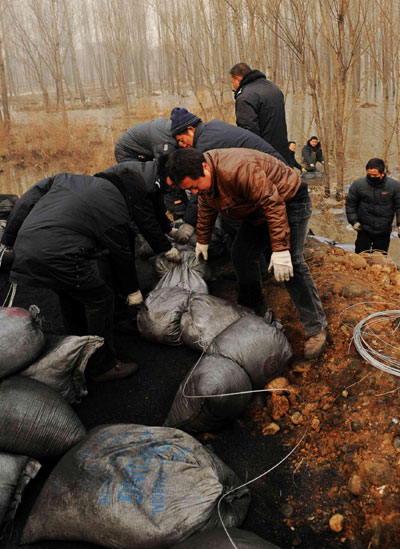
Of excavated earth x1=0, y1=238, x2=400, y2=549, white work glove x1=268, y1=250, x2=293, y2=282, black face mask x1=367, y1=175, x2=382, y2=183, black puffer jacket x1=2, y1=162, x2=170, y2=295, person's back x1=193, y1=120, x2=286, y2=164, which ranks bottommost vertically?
excavated earth x1=0, y1=238, x2=400, y2=549

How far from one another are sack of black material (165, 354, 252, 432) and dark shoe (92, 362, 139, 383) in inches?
19.2

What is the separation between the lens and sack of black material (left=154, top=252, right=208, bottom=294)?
10.4 ft

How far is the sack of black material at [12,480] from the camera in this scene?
5.60 ft

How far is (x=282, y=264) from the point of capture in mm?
2279

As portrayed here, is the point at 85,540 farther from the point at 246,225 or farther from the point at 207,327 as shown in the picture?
the point at 246,225

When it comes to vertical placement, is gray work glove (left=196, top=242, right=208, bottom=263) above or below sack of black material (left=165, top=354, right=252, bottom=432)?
above

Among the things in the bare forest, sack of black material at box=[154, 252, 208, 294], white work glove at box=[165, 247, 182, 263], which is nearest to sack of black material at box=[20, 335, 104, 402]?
sack of black material at box=[154, 252, 208, 294]

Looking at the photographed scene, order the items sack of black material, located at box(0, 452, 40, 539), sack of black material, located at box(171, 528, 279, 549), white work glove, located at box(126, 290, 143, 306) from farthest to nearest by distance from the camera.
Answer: white work glove, located at box(126, 290, 143, 306) → sack of black material, located at box(0, 452, 40, 539) → sack of black material, located at box(171, 528, 279, 549)

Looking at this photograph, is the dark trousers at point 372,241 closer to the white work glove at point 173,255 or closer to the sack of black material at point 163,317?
the white work glove at point 173,255

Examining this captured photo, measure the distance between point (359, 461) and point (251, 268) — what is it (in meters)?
1.32

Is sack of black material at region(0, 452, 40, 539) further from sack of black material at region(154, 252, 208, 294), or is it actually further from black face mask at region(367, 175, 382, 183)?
black face mask at region(367, 175, 382, 183)

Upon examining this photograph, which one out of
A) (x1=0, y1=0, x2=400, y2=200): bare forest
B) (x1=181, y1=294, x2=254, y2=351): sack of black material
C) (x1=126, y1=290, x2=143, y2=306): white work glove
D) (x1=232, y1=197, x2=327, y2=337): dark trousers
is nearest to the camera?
(x1=232, y1=197, x2=327, y2=337): dark trousers

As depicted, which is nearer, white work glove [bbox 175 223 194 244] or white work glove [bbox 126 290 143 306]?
white work glove [bbox 126 290 143 306]

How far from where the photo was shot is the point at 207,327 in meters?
2.66
